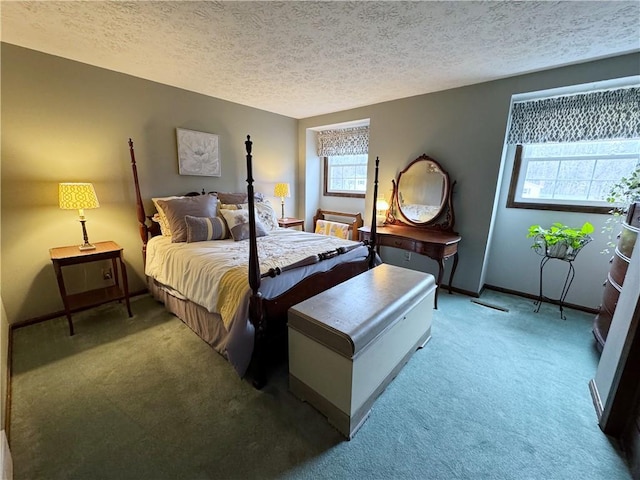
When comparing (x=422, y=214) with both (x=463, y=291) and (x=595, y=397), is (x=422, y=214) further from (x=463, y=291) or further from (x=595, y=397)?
(x=595, y=397)

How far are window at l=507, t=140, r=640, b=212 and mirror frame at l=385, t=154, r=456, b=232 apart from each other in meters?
0.70

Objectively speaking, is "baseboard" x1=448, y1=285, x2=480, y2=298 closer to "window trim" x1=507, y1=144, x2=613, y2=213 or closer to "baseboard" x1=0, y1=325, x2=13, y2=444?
"window trim" x1=507, y1=144, x2=613, y2=213

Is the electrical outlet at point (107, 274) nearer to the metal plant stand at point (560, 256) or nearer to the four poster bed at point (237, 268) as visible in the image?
the four poster bed at point (237, 268)

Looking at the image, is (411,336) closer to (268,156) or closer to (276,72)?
(276,72)

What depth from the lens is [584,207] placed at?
272 centimetres

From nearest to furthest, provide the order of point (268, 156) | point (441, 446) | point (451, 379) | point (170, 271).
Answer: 1. point (441, 446)
2. point (451, 379)
3. point (170, 271)
4. point (268, 156)

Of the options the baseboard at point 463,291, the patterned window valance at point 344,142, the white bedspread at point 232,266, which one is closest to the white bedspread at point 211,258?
the white bedspread at point 232,266

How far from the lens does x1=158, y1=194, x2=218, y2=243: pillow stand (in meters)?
2.65

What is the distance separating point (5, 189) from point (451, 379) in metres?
3.85

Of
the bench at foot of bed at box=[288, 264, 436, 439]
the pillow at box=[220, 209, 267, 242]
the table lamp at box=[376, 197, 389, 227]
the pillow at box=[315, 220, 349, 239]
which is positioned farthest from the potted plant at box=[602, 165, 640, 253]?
the pillow at box=[220, 209, 267, 242]

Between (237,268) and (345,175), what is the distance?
313cm

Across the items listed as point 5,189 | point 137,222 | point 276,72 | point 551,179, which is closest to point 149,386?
point 137,222

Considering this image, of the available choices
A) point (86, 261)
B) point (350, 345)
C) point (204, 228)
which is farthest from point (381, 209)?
point (86, 261)

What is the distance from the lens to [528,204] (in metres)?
3.01
